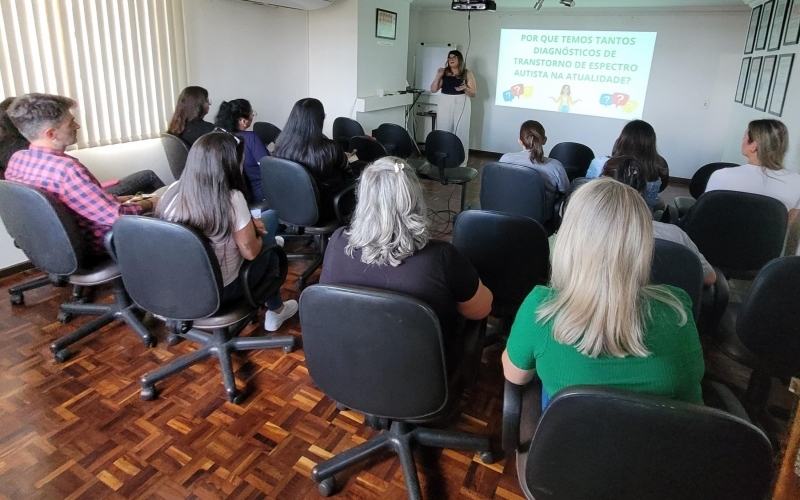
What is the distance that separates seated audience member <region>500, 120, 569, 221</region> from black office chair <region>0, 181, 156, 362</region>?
7.93ft

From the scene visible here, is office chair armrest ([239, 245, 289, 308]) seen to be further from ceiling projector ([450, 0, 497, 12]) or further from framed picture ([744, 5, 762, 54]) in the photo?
framed picture ([744, 5, 762, 54])

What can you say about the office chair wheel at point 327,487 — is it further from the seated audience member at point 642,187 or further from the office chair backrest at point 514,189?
the office chair backrest at point 514,189

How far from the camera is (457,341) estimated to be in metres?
1.63

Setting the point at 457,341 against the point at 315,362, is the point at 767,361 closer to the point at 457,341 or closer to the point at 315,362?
the point at 457,341

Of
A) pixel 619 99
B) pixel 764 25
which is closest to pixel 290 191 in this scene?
pixel 764 25

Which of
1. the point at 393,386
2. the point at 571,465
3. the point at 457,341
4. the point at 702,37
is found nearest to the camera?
the point at 571,465

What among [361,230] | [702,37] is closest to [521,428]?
[361,230]

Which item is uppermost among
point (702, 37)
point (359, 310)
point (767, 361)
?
point (702, 37)

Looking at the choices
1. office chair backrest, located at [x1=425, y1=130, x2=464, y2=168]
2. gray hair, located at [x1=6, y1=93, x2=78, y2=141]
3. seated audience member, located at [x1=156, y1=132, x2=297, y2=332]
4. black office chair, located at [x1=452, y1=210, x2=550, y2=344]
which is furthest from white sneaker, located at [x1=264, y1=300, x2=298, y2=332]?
office chair backrest, located at [x1=425, y1=130, x2=464, y2=168]

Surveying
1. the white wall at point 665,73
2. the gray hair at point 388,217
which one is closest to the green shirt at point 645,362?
Answer: the gray hair at point 388,217

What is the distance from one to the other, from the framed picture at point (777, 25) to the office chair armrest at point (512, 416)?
441 centimetres

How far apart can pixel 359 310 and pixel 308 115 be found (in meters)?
2.07

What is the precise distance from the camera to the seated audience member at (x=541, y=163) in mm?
3145

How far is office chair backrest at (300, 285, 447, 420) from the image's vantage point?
1239 mm
